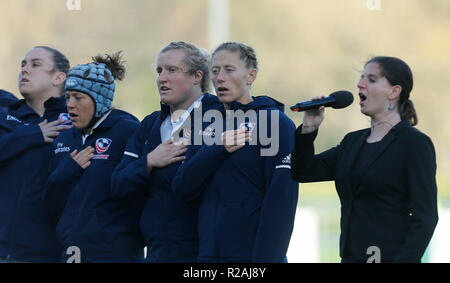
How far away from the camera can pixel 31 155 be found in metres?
4.85

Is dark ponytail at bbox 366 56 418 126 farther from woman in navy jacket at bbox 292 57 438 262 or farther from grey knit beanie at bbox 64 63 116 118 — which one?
grey knit beanie at bbox 64 63 116 118

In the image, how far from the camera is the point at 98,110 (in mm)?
4570

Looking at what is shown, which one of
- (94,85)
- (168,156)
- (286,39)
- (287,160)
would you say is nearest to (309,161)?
(287,160)

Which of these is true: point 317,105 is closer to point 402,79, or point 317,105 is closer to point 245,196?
point 402,79

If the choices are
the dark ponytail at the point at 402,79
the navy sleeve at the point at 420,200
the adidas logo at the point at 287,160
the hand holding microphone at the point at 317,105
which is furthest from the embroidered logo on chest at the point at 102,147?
the navy sleeve at the point at 420,200

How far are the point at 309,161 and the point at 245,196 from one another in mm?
352

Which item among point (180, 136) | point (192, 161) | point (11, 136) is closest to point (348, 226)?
point (192, 161)

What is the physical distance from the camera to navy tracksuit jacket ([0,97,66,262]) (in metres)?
4.70

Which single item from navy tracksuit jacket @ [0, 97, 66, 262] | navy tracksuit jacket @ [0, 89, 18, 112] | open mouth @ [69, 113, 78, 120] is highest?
navy tracksuit jacket @ [0, 89, 18, 112]

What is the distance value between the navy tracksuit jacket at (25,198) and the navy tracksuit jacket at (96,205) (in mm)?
173

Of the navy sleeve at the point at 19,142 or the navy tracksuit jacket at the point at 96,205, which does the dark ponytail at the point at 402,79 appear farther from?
the navy sleeve at the point at 19,142

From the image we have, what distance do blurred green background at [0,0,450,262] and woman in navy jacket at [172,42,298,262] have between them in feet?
44.2

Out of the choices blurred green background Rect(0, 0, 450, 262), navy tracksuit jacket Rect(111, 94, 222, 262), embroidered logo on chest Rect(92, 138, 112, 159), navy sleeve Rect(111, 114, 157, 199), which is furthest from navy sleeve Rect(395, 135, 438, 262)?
blurred green background Rect(0, 0, 450, 262)

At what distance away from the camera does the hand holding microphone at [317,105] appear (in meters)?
3.46
